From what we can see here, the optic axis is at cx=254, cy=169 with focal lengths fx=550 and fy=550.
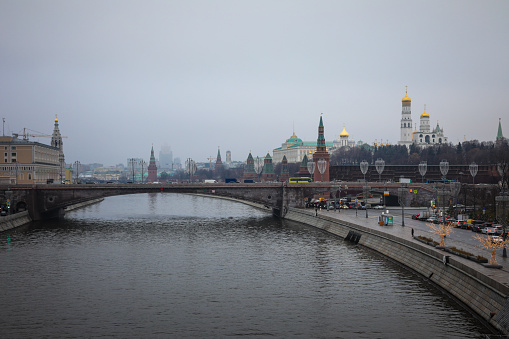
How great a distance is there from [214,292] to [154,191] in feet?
191

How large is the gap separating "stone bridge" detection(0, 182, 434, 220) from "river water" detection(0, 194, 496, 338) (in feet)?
81.3

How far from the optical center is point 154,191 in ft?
322

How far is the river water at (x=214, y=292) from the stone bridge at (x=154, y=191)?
81.3ft

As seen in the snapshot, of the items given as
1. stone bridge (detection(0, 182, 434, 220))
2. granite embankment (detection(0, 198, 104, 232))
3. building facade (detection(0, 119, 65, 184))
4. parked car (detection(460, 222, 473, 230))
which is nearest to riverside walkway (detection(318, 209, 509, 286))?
parked car (detection(460, 222, 473, 230))

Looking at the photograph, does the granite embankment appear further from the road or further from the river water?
the road

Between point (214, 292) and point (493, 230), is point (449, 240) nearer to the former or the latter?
point (493, 230)

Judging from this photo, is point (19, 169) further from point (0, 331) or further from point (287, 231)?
point (0, 331)

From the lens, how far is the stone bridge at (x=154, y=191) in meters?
92.8

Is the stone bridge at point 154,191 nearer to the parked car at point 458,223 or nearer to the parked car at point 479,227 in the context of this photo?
the parked car at point 458,223

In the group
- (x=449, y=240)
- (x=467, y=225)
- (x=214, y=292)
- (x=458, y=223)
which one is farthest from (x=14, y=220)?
(x=467, y=225)

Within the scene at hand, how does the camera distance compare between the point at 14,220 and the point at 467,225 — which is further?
the point at 14,220

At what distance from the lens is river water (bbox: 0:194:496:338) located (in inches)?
1319

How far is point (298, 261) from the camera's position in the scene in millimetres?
54438

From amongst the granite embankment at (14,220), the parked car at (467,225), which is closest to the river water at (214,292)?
the granite embankment at (14,220)
